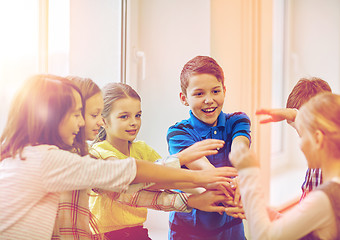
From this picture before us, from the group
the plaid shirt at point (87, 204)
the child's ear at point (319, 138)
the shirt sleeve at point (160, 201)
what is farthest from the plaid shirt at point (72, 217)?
the child's ear at point (319, 138)

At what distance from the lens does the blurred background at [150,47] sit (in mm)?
675

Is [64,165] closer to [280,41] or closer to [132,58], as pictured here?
[132,58]

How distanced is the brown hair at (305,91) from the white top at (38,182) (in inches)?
16.6

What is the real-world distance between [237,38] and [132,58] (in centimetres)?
35

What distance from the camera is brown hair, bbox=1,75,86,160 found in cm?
59

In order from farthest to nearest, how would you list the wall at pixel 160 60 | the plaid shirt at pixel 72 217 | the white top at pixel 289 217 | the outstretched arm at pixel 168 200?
the wall at pixel 160 60
the outstretched arm at pixel 168 200
the plaid shirt at pixel 72 217
the white top at pixel 289 217

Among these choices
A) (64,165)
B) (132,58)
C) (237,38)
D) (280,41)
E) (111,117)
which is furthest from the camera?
(280,41)

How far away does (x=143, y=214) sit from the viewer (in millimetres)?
825

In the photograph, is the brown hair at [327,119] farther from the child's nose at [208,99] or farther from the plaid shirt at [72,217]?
the plaid shirt at [72,217]

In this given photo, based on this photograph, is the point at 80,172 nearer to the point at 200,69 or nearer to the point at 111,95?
the point at 111,95

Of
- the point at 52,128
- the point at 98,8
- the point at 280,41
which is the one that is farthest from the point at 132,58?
the point at 280,41

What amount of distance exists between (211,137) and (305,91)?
216mm

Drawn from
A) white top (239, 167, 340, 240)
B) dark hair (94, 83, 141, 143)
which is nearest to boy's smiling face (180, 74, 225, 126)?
dark hair (94, 83, 141, 143)

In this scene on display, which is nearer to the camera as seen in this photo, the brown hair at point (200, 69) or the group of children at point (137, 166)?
the group of children at point (137, 166)
